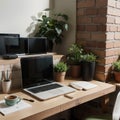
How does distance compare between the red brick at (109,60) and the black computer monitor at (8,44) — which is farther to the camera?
the red brick at (109,60)

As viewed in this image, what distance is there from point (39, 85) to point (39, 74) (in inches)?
4.1

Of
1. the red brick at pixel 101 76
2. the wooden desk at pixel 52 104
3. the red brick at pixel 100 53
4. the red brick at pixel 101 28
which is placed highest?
the red brick at pixel 101 28

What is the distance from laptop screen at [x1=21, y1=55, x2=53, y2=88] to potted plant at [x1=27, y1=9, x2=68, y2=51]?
1.20 ft

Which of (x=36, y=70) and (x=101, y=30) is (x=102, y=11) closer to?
(x=101, y=30)

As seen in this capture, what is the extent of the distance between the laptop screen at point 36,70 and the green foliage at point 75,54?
0.31m

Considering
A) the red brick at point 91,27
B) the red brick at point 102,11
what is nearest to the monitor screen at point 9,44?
the red brick at point 91,27

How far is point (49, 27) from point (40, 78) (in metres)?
0.66

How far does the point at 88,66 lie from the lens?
208cm

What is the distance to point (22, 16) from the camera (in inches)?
85.6

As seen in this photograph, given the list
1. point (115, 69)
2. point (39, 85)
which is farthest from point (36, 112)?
point (115, 69)

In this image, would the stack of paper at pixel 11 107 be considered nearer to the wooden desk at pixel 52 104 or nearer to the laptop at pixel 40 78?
the wooden desk at pixel 52 104

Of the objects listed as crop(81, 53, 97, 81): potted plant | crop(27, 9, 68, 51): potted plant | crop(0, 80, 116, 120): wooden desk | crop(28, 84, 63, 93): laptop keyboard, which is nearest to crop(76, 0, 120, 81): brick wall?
crop(81, 53, 97, 81): potted plant

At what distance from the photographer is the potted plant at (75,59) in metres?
2.17

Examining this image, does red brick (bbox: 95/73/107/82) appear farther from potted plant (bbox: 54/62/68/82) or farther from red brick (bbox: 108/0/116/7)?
red brick (bbox: 108/0/116/7)
